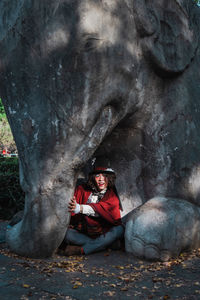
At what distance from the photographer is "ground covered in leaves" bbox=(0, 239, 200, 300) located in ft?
7.81

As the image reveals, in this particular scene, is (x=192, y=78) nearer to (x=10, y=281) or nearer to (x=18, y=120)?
(x=18, y=120)

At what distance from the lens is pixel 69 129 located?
3.01 meters

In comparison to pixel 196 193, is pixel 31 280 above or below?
below

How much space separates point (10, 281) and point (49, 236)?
20.6 inches

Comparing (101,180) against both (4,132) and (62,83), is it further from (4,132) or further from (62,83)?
(4,132)

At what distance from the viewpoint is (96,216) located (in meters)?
3.62

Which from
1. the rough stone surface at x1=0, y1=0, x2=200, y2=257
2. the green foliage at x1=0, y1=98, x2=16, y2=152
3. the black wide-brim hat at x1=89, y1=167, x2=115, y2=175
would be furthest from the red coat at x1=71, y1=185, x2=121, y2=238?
the green foliage at x1=0, y1=98, x2=16, y2=152

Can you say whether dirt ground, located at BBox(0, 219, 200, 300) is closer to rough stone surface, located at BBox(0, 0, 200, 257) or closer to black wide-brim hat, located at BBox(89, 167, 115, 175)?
rough stone surface, located at BBox(0, 0, 200, 257)

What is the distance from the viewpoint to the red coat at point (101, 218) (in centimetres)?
356

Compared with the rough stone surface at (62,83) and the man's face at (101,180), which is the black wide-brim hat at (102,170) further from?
the rough stone surface at (62,83)

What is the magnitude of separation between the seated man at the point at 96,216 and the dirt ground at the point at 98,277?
13 centimetres

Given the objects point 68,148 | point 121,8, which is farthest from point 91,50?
point 68,148

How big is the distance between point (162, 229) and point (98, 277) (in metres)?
0.75

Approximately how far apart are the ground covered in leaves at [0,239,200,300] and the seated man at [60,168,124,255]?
141mm
